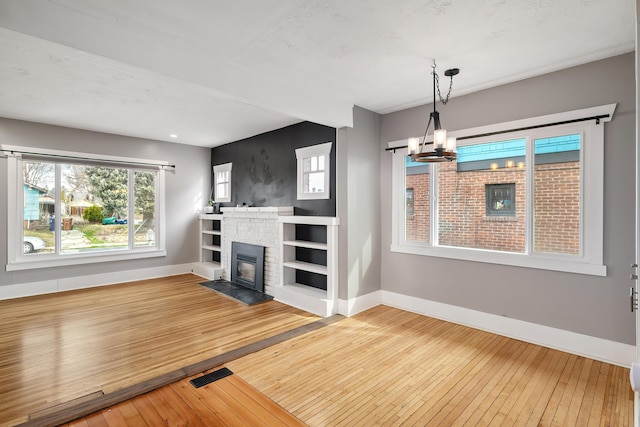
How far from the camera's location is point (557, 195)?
3.29 metres

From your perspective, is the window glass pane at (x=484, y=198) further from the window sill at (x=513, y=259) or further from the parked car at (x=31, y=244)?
the parked car at (x=31, y=244)

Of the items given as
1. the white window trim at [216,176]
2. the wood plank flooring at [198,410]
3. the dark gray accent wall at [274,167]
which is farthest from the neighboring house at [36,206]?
the wood plank flooring at [198,410]

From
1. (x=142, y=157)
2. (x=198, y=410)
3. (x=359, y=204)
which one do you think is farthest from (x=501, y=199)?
(x=142, y=157)

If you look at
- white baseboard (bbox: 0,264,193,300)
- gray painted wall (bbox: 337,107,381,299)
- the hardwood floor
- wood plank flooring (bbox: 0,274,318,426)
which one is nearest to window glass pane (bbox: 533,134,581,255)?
the hardwood floor

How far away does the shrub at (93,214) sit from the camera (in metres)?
5.77

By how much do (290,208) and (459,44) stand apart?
3.25 m

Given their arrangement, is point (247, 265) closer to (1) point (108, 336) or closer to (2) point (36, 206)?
(1) point (108, 336)

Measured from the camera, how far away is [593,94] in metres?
3.04

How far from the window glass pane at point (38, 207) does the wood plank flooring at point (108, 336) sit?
0.88 meters

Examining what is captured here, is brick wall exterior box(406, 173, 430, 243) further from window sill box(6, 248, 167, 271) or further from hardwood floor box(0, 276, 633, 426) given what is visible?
window sill box(6, 248, 167, 271)

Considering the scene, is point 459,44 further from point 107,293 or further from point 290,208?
point 107,293

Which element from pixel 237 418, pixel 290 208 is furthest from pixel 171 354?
pixel 290 208

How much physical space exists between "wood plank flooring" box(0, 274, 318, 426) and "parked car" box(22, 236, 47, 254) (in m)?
0.79

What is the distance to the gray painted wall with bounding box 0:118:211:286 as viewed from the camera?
497cm
